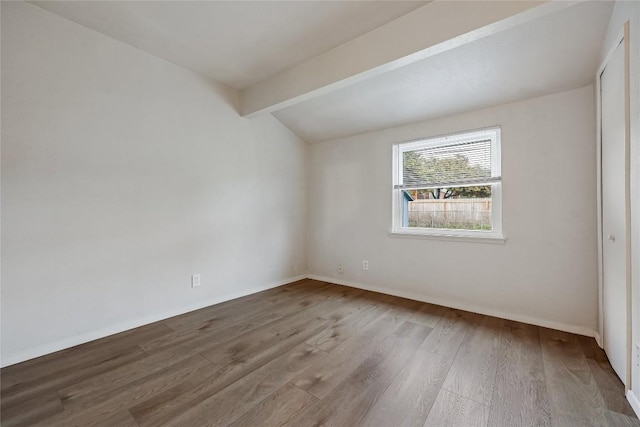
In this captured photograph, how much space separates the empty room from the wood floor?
0.05 feet

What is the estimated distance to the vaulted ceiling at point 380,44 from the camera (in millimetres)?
1844

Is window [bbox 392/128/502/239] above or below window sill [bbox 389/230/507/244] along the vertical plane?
above

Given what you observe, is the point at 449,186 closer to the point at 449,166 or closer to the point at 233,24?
the point at 449,166

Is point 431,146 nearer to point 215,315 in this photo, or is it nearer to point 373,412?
point 373,412

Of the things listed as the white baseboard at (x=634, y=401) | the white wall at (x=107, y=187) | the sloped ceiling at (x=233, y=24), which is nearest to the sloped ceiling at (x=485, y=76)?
the sloped ceiling at (x=233, y=24)

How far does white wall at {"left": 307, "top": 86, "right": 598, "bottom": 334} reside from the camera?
7.71 feet

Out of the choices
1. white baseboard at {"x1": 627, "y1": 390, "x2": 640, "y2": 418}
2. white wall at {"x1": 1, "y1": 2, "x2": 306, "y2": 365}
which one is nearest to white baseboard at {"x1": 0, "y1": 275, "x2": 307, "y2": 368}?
white wall at {"x1": 1, "y1": 2, "x2": 306, "y2": 365}

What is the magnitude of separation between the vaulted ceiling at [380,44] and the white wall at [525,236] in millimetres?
229

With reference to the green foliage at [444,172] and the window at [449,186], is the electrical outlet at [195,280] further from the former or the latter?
the green foliage at [444,172]

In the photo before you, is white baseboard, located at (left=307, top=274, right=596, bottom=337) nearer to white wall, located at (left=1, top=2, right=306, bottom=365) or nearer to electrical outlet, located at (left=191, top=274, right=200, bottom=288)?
white wall, located at (left=1, top=2, right=306, bottom=365)

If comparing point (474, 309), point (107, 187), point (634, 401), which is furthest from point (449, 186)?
point (107, 187)

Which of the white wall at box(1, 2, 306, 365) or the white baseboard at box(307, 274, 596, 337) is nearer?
the white wall at box(1, 2, 306, 365)

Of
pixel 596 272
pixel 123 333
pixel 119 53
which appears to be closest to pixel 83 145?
pixel 119 53

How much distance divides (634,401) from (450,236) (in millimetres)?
1765
